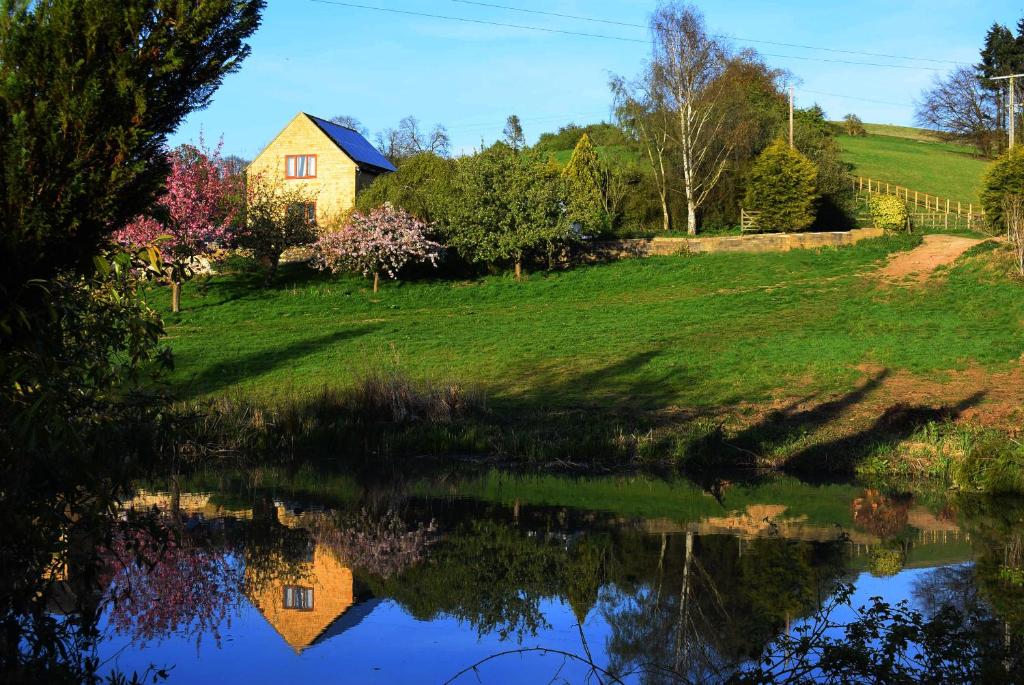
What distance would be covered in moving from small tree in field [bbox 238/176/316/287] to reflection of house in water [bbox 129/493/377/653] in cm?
3620

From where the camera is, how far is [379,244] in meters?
43.0

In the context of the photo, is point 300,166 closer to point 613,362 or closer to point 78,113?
point 613,362

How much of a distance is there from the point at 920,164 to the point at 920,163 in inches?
19.4

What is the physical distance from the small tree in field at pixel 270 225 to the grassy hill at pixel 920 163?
4161 cm

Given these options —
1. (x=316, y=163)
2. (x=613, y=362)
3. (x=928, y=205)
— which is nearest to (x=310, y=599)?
(x=613, y=362)

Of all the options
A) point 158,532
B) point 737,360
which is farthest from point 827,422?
point 158,532

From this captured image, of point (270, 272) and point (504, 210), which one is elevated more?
point (504, 210)

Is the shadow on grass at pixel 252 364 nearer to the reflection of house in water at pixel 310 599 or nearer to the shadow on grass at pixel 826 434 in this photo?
the shadow on grass at pixel 826 434

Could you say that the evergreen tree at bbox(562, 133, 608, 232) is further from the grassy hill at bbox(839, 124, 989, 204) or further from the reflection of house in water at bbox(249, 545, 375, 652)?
the reflection of house in water at bbox(249, 545, 375, 652)

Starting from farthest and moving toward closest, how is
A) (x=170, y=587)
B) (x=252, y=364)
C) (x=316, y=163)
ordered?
(x=316, y=163) < (x=252, y=364) < (x=170, y=587)

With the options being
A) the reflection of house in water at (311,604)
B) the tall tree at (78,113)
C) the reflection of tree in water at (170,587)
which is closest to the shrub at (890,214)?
the reflection of house in water at (311,604)

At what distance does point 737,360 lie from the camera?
25828mm

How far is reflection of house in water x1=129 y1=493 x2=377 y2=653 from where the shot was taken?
846cm

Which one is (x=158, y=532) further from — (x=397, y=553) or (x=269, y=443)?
(x=269, y=443)
